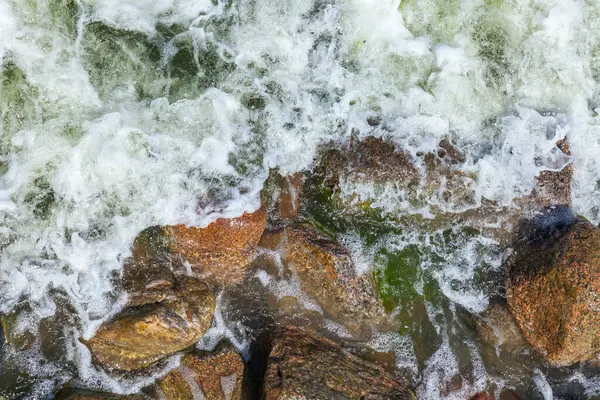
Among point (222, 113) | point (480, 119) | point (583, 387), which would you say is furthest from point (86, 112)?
point (583, 387)

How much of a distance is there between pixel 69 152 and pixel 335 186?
7.99 ft

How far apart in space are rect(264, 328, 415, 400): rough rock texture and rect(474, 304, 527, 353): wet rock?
0.95 metres

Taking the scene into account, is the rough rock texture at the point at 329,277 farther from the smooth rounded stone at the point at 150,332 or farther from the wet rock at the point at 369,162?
the smooth rounded stone at the point at 150,332

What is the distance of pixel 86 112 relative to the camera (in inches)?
181

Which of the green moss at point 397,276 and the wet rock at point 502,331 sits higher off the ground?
the green moss at point 397,276

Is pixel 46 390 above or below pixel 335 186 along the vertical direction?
below

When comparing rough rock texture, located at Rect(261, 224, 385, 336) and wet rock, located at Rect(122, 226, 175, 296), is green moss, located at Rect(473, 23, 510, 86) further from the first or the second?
wet rock, located at Rect(122, 226, 175, 296)

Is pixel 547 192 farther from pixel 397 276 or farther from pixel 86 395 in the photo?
pixel 86 395

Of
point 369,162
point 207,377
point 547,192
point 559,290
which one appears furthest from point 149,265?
point 547,192

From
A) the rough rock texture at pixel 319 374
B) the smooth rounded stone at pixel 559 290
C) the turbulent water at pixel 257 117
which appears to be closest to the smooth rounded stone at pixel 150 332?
the turbulent water at pixel 257 117

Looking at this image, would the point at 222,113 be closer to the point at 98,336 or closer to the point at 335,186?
the point at 335,186

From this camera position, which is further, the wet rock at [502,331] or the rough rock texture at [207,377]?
the wet rock at [502,331]

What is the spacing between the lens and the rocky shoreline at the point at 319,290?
4230 millimetres

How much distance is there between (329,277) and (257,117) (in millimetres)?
1673
